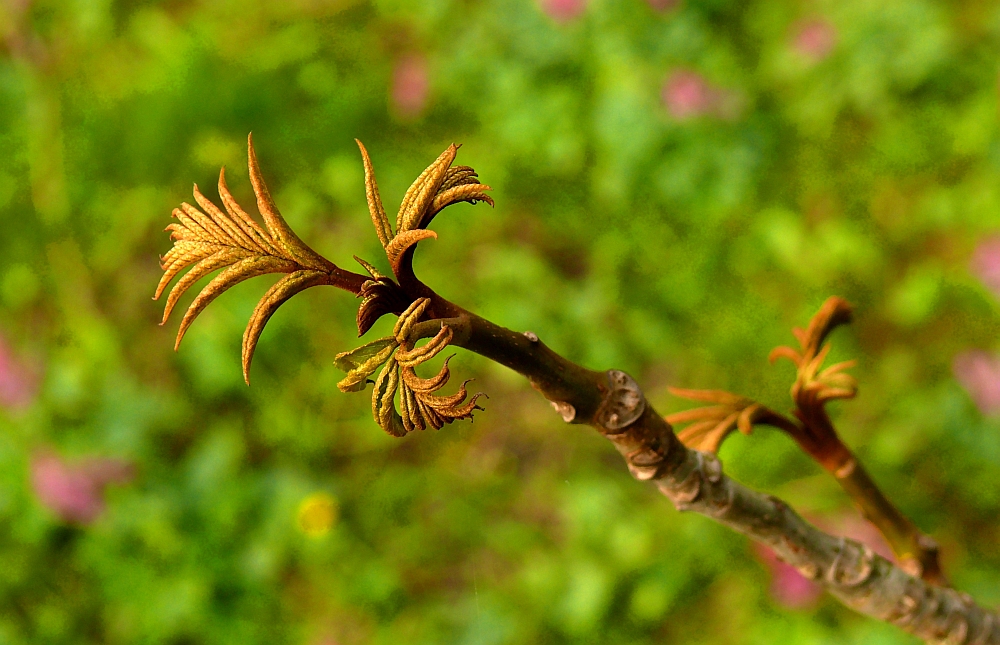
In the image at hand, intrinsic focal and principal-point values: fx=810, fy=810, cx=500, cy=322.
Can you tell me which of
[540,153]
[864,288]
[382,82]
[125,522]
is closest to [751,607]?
[864,288]

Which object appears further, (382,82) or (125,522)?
(382,82)

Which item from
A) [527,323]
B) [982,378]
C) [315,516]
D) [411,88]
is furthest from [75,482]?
[982,378]

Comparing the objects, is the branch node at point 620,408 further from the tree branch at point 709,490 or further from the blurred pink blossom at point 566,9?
the blurred pink blossom at point 566,9

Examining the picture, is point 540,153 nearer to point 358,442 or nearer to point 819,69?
point 819,69

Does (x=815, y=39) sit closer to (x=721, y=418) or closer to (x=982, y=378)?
(x=982, y=378)

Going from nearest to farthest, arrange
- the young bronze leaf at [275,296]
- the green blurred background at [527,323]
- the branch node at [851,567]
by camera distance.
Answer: the young bronze leaf at [275,296]
the branch node at [851,567]
the green blurred background at [527,323]

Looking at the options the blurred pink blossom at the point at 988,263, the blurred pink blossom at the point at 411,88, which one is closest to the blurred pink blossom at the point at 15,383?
the blurred pink blossom at the point at 411,88

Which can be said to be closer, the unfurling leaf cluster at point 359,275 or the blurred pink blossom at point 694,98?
the unfurling leaf cluster at point 359,275
